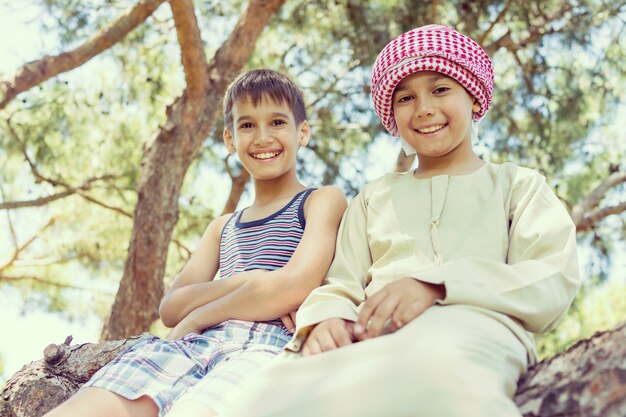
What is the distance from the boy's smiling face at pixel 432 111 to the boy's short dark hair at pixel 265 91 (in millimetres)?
426

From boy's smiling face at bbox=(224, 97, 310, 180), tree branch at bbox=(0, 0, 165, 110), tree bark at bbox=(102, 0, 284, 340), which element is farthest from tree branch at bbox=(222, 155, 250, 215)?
boy's smiling face at bbox=(224, 97, 310, 180)

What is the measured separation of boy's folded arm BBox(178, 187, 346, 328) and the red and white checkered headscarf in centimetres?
38

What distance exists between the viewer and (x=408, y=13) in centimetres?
545

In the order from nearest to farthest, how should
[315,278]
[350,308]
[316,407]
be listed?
[316,407] < [350,308] < [315,278]

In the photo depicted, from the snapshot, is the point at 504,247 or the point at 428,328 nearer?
the point at 428,328

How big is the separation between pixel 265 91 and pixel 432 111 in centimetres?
55

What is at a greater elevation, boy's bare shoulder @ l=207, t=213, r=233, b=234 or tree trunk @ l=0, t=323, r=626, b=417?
boy's bare shoulder @ l=207, t=213, r=233, b=234

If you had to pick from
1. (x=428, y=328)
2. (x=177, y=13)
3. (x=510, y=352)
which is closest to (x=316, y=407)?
(x=428, y=328)

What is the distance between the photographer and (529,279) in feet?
4.70

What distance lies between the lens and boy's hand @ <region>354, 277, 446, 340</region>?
54.4 inches

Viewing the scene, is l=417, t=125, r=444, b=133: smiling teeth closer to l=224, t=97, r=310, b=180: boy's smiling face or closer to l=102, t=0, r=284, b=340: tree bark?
l=224, t=97, r=310, b=180: boy's smiling face

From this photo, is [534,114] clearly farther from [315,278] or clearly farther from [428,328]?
[428,328]

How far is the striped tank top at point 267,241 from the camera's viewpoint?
79.6 inches

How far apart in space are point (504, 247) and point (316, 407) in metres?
0.64
